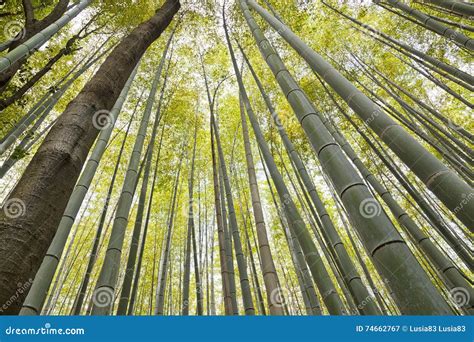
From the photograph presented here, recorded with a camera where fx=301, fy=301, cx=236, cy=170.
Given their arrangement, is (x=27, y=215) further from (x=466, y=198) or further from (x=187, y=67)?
(x=187, y=67)

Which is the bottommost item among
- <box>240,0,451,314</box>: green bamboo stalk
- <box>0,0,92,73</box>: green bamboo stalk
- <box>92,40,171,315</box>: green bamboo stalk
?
<box>240,0,451,314</box>: green bamboo stalk

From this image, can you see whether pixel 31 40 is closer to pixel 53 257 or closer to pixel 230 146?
pixel 53 257

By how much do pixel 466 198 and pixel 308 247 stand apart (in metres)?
1.01

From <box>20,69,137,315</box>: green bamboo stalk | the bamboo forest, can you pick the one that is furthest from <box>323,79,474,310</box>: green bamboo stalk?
<box>20,69,137,315</box>: green bamboo stalk

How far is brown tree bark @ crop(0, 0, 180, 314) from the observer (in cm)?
108

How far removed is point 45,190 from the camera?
4.19ft

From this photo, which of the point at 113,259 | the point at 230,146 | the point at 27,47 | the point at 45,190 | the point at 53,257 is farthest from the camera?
the point at 230,146

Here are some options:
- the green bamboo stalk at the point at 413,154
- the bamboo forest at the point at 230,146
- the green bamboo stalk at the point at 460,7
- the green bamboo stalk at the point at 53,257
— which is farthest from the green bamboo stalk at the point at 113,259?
the green bamboo stalk at the point at 460,7

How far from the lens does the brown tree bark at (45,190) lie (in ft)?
3.53

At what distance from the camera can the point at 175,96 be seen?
5.97 meters

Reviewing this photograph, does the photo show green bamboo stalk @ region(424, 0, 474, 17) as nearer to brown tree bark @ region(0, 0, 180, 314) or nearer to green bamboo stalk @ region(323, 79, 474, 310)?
green bamboo stalk @ region(323, 79, 474, 310)

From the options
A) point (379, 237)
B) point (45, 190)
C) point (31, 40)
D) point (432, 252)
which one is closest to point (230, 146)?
point (31, 40)

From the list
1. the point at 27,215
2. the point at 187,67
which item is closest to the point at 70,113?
the point at 27,215

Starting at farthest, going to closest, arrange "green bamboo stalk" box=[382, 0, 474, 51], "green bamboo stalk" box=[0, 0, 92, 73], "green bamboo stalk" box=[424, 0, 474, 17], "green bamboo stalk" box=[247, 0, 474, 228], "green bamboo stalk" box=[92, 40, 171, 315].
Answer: "green bamboo stalk" box=[382, 0, 474, 51] < "green bamboo stalk" box=[424, 0, 474, 17] < "green bamboo stalk" box=[0, 0, 92, 73] < "green bamboo stalk" box=[92, 40, 171, 315] < "green bamboo stalk" box=[247, 0, 474, 228]
